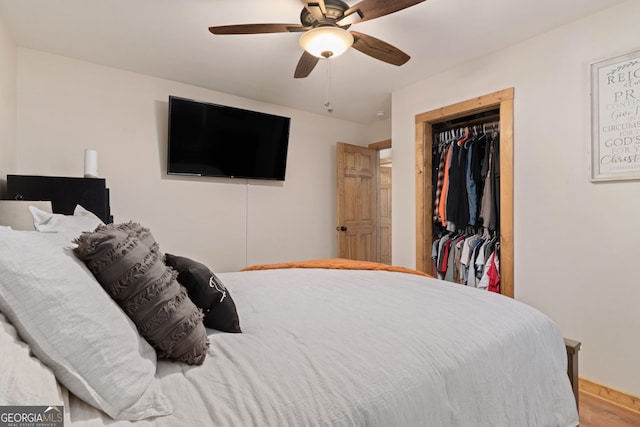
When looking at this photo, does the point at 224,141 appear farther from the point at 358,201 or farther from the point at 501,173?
the point at 501,173

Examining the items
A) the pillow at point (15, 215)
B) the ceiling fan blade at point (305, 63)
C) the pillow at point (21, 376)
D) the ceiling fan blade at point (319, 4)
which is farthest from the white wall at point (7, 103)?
the pillow at point (21, 376)

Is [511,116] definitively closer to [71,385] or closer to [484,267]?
[484,267]

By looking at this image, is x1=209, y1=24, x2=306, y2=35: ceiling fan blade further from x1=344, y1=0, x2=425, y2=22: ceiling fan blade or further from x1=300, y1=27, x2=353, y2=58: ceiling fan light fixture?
x1=344, y1=0, x2=425, y2=22: ceiling fan blade

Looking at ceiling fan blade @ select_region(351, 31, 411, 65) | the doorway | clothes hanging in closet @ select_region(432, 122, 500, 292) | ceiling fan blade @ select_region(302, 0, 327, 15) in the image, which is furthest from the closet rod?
ceiling fan blade @ select_region(302, 0, 327, 15)

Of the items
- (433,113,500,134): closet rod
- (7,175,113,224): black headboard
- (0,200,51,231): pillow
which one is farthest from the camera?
(433,113,500,134): closet rod

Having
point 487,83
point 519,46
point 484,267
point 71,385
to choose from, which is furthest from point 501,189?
point 71,385

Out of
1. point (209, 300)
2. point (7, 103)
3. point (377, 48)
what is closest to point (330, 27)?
point (377, 48)

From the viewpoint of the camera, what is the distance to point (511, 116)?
2.56m

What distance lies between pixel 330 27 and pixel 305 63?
1.74ft

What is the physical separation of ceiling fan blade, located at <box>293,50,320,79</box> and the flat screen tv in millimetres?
1164

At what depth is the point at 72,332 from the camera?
2.05 ft

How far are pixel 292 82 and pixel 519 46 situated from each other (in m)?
2.00

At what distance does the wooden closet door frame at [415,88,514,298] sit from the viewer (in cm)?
257

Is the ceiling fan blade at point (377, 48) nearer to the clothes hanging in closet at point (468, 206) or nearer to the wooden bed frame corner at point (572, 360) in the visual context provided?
the clothes hanging in closet at point (468, 206)
